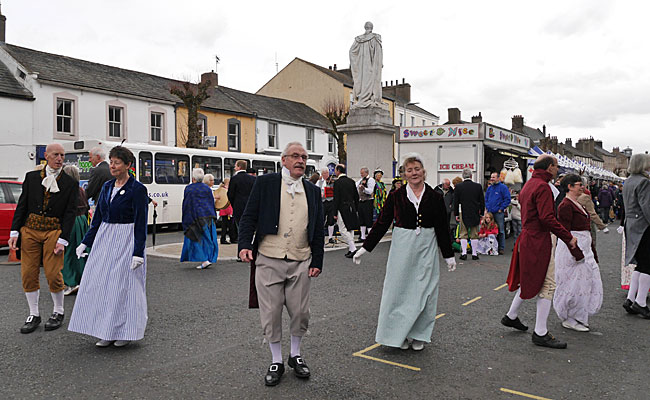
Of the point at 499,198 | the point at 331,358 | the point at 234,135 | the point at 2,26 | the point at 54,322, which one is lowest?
the point at 331,358

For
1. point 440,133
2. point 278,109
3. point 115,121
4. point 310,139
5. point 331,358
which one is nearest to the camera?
point 331,358

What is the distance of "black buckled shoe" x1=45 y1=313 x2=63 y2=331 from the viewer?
5660mm

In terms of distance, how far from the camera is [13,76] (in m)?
22.6

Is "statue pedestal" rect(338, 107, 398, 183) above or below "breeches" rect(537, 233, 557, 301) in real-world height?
above

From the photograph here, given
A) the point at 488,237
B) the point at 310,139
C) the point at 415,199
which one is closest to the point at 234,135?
the point at 310,139

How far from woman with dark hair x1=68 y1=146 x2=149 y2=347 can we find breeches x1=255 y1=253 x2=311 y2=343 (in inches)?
53.9

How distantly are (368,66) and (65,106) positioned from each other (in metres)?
14.8

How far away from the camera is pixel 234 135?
3219 cm

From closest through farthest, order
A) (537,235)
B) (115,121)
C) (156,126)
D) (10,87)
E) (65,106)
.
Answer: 1. (537,235)
2. (10,87)
3. (65,106)
4. (115,121)
5. (156,126)

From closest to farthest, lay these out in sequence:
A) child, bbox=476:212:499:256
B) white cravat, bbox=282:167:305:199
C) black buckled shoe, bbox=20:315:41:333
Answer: white cravat, bbox=282:167:305:199, black buckled shoe, bbox=20:315:41:333, child, bbox=476:212:499:256

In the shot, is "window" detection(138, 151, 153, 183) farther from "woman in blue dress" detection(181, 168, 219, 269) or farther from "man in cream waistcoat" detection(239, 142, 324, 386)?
"man in cream waistcoat" detection(239, 142, 324, 386)

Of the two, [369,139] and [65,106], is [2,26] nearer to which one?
[65,106]

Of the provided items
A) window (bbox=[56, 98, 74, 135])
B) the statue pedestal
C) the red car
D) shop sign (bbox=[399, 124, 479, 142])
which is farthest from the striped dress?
window (bbox=[56, 98, 74, 135])

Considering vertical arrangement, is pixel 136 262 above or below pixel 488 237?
above
